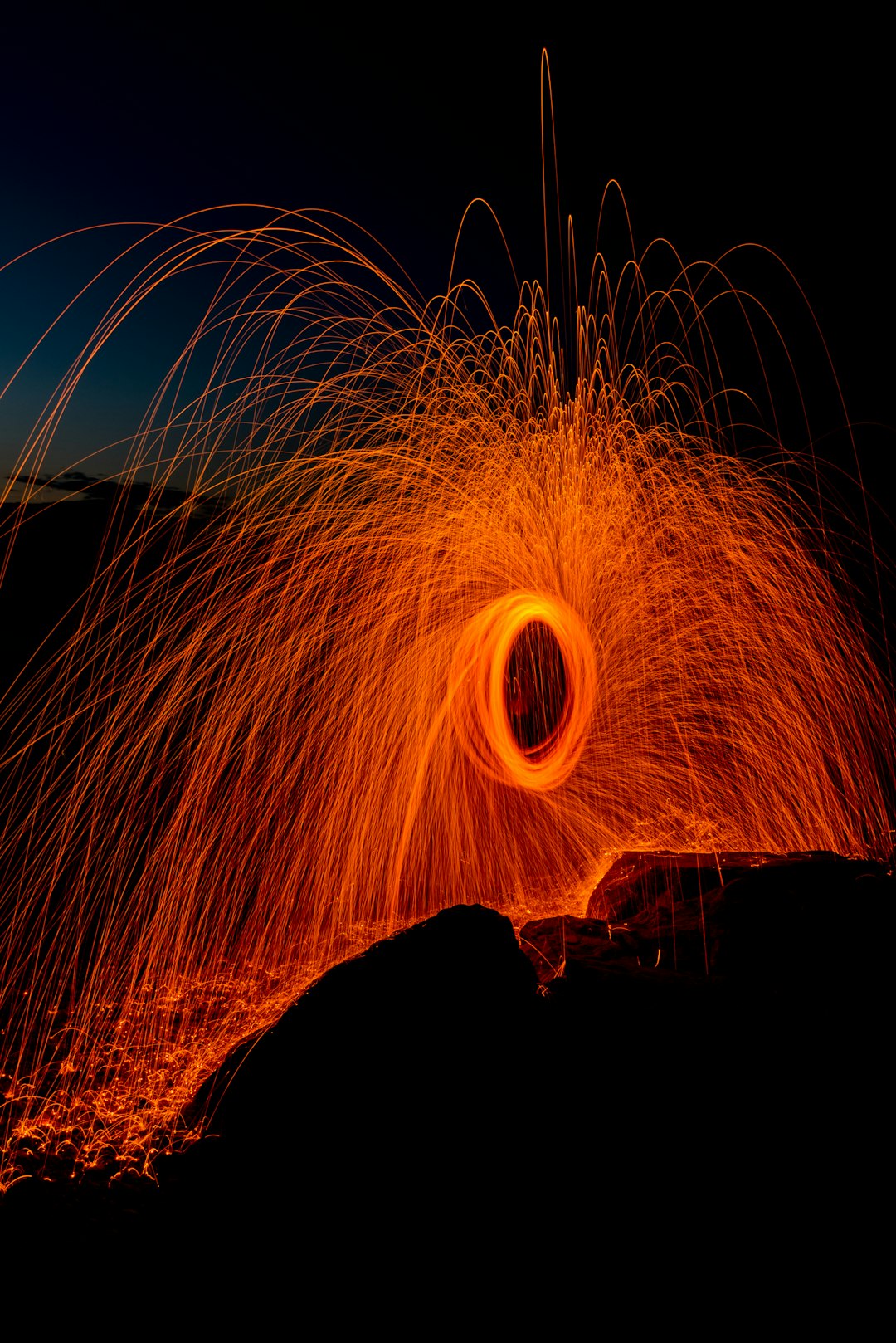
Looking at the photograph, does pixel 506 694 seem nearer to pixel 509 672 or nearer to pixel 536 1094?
pixel 509 672

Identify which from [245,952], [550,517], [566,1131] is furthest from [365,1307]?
[550,517]

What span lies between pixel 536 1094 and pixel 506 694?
5.37 m

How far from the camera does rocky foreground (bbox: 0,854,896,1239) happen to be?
3697mm

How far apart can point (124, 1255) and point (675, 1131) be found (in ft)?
8.57

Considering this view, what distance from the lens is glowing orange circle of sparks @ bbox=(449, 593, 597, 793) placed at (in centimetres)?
863

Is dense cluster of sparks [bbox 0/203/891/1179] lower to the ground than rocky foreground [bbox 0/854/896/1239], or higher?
higher

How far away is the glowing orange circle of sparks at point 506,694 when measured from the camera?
863 centimetres

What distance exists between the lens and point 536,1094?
158 inches

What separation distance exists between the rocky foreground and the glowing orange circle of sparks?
414 cm

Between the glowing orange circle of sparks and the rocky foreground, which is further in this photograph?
the glowing orange circle of sparks

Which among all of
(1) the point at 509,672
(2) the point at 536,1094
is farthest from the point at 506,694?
(2) the point at 536,1094

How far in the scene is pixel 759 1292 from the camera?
330 centimetres

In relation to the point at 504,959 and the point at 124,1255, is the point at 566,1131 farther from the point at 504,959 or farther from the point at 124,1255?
the point at 124,1255

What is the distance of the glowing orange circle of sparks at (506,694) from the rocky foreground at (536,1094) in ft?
13.6
